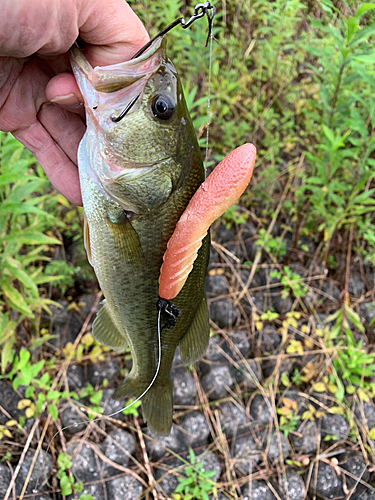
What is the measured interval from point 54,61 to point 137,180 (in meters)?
0.80

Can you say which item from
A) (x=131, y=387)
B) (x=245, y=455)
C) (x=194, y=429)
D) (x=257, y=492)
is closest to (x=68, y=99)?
(x=131, y=387)

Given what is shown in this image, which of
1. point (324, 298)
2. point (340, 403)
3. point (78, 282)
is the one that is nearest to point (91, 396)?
point (78, 282)

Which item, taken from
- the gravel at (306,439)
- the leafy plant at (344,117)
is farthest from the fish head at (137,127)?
the gravel at (306,439)

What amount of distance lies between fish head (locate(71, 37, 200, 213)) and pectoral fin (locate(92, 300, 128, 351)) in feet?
2.12

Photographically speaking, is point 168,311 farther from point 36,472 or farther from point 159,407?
point 36,472

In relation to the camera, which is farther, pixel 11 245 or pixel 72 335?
pixel 72 335

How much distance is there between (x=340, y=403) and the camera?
2.81m

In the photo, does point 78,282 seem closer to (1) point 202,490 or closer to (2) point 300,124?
(1) point 202,490

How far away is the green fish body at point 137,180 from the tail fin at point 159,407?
277mm

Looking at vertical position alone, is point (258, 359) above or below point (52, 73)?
below

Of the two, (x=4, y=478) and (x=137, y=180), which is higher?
(x=137, y=180)

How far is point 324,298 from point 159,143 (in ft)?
8.16

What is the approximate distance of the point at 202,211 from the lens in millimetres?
1290

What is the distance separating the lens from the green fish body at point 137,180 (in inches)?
52.6
